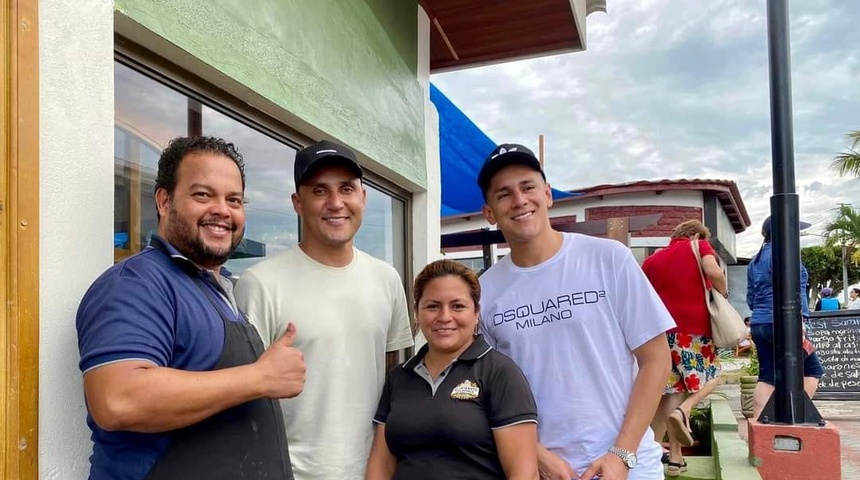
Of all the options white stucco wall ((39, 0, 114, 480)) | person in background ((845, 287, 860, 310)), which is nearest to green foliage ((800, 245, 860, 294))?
person in background ((845, 287, 860, 310))

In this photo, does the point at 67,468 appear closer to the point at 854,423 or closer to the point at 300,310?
the point at 300,310

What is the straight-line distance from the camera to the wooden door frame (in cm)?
139

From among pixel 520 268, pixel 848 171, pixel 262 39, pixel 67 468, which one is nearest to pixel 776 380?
pixel 520 268

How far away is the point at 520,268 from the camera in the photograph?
228 cm

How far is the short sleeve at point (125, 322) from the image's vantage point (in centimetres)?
128

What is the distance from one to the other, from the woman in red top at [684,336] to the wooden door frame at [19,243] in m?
4.28

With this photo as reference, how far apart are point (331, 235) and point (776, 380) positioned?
358cm

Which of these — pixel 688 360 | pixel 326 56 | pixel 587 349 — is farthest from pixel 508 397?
pixel 688 360

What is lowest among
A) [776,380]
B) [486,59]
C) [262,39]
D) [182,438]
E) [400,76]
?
[776,380]

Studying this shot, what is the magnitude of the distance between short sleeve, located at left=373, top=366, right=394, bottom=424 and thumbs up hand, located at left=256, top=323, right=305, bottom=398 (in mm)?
664

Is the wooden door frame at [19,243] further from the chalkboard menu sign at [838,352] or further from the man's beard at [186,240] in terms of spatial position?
the chalkboard menu sign at [838,352]

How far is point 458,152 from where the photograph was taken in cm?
710

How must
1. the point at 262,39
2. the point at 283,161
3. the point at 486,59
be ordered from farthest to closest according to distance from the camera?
the point at 486,59 → the point at 283,161 → the point at 262,39

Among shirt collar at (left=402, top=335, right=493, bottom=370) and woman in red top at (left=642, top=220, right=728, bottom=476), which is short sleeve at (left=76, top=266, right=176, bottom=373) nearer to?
shirt collar at (left=402, top=335, right=493, bottom=370)
